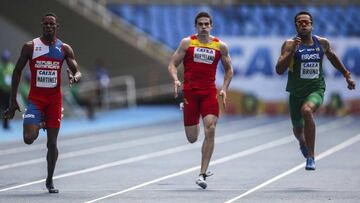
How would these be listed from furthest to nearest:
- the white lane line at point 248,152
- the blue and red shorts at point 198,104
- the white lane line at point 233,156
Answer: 1. the blue and red shorts at point 198,104
2. the white lane line at point 248,152
3. the white lane line at point 233,156

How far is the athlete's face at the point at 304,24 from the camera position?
1374cm

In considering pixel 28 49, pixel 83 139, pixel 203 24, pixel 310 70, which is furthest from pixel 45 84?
pixel 83 139

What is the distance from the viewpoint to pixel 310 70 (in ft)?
46.2

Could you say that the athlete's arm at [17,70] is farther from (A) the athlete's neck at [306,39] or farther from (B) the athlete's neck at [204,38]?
(A) the athlete's neck at [306,39]

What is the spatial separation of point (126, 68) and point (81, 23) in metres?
2.45

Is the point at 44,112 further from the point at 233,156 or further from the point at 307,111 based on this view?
the point at 233,156

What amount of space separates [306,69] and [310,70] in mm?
53

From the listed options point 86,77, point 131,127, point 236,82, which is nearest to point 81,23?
point 86,77

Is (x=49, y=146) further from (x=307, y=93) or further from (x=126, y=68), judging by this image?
(x=126, y=68)

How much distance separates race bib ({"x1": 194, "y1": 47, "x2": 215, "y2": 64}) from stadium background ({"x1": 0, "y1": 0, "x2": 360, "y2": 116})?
21203 mm

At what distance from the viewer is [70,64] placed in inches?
513

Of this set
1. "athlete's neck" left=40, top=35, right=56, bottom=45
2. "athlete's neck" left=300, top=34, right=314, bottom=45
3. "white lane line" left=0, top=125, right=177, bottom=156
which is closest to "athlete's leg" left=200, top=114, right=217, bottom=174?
"athlete's neck" left=300, top=34, right=314, bottom=45

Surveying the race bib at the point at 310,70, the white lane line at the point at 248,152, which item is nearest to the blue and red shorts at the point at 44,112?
the white lane line at the point at 248,152

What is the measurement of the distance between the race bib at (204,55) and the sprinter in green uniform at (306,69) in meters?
0.84
